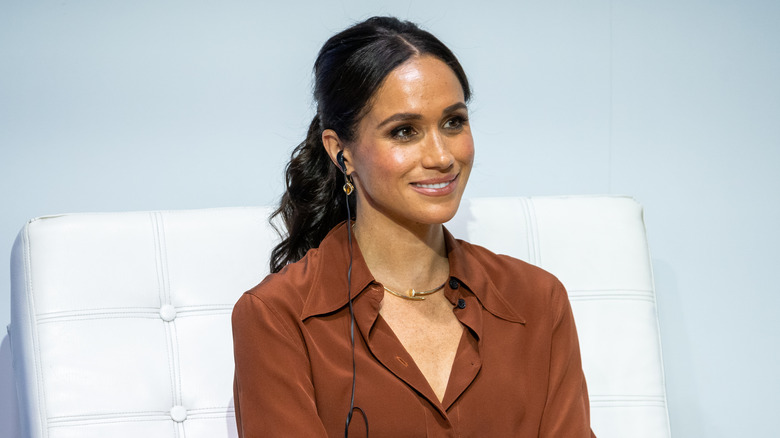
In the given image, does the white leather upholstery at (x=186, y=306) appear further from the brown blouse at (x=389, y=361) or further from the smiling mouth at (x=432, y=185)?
the smiling mouth at (x=432, y=185)

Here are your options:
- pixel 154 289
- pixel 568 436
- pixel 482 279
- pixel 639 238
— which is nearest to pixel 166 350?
pixel 154 289

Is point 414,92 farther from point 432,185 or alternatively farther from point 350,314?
point 350,314

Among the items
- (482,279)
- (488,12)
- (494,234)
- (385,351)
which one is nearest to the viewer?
(385,351)

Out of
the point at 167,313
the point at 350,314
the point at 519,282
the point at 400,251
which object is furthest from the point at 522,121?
the point at 167,313

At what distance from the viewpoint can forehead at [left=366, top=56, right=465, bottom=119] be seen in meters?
1.62

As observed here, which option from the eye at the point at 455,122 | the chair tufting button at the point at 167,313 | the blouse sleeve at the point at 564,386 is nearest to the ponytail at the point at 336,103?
the eye at the point at 455,122

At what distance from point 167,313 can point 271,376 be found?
1.34 feet

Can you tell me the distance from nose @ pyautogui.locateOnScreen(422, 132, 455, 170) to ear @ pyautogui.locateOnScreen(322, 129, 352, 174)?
0.17 meters

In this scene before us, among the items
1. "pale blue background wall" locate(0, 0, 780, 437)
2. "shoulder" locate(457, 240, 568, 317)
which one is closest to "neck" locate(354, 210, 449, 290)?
"shoulder" locate(457, 240, 568, 317)

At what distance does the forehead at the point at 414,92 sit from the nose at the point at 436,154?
0.05 meters

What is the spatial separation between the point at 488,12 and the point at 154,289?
114 cm

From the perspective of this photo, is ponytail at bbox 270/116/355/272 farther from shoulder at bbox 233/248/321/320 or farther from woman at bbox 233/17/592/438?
shoulder at bbox 233/248/321/320

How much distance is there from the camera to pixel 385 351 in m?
1.64

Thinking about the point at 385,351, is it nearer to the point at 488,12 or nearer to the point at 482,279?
the point at 482,279
